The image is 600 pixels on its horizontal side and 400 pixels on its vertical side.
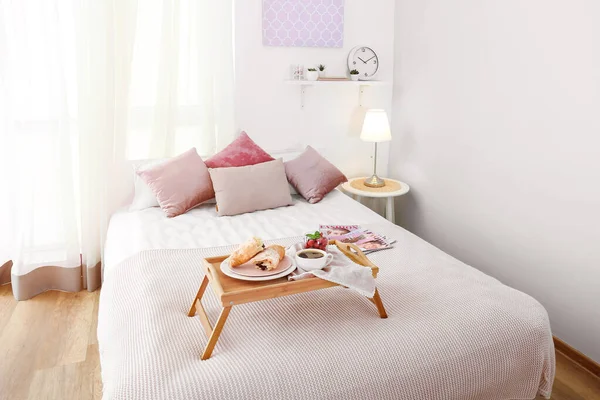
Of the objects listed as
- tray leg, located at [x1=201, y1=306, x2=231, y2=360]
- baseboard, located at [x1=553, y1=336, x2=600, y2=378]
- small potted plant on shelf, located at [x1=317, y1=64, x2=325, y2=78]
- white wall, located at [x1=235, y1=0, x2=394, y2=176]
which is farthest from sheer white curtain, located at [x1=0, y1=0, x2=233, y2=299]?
baseboard, located at [x1=553, y1=336, x2=600, y2=378]

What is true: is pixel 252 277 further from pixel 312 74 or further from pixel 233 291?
pixel 312 74

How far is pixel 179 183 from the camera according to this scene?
2.88 meters

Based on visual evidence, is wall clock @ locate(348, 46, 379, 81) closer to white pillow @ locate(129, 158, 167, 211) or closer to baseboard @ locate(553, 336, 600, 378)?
white pillow @ locate(129, 158, 167, 211)

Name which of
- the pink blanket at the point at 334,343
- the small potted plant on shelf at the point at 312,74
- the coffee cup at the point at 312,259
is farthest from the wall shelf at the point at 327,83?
the coffee cup at the point at 312,259

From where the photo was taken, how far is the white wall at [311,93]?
3.36m

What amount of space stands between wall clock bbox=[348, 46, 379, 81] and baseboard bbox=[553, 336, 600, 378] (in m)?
2.11

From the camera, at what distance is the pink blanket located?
1466 millimetres

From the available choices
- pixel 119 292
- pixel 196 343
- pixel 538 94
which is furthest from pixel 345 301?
pixel 538 94

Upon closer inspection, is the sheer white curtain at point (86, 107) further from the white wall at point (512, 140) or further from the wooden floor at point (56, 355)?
the white wall at point (512, 140)

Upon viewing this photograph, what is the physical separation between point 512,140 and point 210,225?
5.56 ft

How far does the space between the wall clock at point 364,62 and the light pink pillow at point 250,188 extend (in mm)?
1058

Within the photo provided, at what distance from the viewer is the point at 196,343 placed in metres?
1.62

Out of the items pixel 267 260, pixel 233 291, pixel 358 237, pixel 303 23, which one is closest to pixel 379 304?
pixel 267 260

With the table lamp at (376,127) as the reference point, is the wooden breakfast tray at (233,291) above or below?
below
